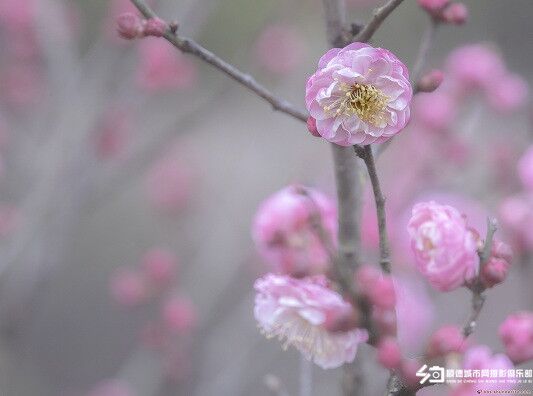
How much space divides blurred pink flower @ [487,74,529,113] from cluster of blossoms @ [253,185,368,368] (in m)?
0.89

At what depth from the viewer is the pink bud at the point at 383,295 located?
1.90ft

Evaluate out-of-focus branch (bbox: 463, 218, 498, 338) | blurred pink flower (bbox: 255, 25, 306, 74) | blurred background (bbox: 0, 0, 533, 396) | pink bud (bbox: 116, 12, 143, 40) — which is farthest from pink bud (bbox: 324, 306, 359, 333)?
blurred pink flower (bbox: 255, 25, 306, 74)

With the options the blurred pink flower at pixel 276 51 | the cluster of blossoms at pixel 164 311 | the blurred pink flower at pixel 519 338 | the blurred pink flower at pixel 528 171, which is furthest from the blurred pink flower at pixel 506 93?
the blurred pink flower at pixel 519 338

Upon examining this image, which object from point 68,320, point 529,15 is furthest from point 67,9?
point 529,15

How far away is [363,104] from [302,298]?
0.62ft

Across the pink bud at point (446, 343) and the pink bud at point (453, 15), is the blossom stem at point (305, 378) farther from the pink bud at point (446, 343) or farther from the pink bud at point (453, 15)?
the pink bud at point (453, 15)

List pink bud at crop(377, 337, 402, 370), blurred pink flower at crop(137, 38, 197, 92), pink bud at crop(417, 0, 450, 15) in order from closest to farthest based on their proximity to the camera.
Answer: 1. pink bud at crop(377, 337, 402, 370)
2. pink bud at crop(417, 0, 450, 15)
3. blurred pink flower at crop(137, 38, 197, 92)

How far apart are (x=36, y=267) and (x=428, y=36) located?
4.53 ft

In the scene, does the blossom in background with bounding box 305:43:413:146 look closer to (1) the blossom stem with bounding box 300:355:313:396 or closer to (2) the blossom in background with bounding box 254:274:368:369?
(2) the blossom in background with bounding box 254:274:368:369

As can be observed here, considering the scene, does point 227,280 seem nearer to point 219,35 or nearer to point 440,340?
point 440,340

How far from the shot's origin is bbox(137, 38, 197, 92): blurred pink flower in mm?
1983

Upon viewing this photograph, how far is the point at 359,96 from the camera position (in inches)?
24.8

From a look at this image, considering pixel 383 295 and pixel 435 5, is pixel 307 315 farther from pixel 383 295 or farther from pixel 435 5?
pixel 435 5

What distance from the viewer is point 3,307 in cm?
175
